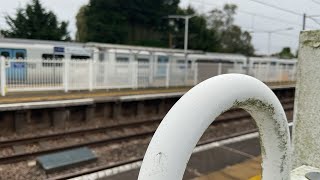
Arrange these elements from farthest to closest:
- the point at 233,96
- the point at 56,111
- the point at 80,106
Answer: the point at 80,106
the point at 56,111
the point at 233,96

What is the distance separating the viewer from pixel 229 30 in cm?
7288

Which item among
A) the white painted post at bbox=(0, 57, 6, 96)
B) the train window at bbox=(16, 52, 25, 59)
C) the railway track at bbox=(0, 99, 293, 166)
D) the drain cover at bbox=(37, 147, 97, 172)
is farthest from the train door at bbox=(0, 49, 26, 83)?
the drain cover at bbox=(37, 147, 97, 172)

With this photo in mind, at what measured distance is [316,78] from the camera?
258cm

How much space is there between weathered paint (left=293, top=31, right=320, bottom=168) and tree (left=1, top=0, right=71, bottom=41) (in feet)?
137

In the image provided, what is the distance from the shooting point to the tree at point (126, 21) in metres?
49.1

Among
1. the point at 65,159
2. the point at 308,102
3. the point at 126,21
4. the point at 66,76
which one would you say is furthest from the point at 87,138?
the point at 126,21

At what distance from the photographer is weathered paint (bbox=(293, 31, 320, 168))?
2576 mm

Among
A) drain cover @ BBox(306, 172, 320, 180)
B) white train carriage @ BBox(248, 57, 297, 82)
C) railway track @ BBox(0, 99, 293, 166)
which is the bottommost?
railway track @ BBox(0, 99, 293, 166)

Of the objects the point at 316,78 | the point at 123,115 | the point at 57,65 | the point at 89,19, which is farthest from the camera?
Result: the point at 89,19

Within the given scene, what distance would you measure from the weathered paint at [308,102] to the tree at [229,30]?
228 feet

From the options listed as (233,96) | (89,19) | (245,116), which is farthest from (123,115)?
(89,19)

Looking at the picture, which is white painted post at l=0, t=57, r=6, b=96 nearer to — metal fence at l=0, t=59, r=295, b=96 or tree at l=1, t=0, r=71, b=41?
metal fence at l=0, t=59, r=295, b=96

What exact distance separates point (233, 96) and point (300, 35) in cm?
156

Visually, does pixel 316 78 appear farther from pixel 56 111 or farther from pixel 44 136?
pixel 56 111
